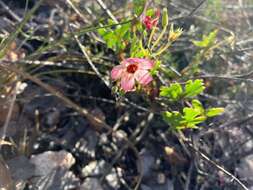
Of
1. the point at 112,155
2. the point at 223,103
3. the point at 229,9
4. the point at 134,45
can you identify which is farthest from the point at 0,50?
the point at 229,9

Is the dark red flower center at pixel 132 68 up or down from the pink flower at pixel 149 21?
down

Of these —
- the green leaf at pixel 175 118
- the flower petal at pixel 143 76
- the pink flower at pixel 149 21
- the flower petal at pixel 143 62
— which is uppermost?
the pink flower at pixel 149 21

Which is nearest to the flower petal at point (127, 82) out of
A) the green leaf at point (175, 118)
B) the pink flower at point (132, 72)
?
the pink flower at point (132, 72)

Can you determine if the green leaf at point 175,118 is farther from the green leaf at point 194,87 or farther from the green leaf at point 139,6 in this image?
the green leaf at point 139,6

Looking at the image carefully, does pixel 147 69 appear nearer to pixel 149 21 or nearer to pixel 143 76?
pixel 143 76

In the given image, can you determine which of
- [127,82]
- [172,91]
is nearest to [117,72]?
[127,82]

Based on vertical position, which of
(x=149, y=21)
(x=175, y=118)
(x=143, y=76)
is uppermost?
(x=149, y=21)

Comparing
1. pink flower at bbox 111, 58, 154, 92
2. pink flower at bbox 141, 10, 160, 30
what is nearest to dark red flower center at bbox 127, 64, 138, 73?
pink flower at bbox 111, 58, 154, 92

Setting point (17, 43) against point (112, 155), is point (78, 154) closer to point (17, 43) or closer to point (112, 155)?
point (112, 155)

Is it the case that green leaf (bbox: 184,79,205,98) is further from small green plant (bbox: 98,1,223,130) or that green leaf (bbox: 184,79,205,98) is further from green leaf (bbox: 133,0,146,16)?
green leaf (bbox: 133,0,146,16)
